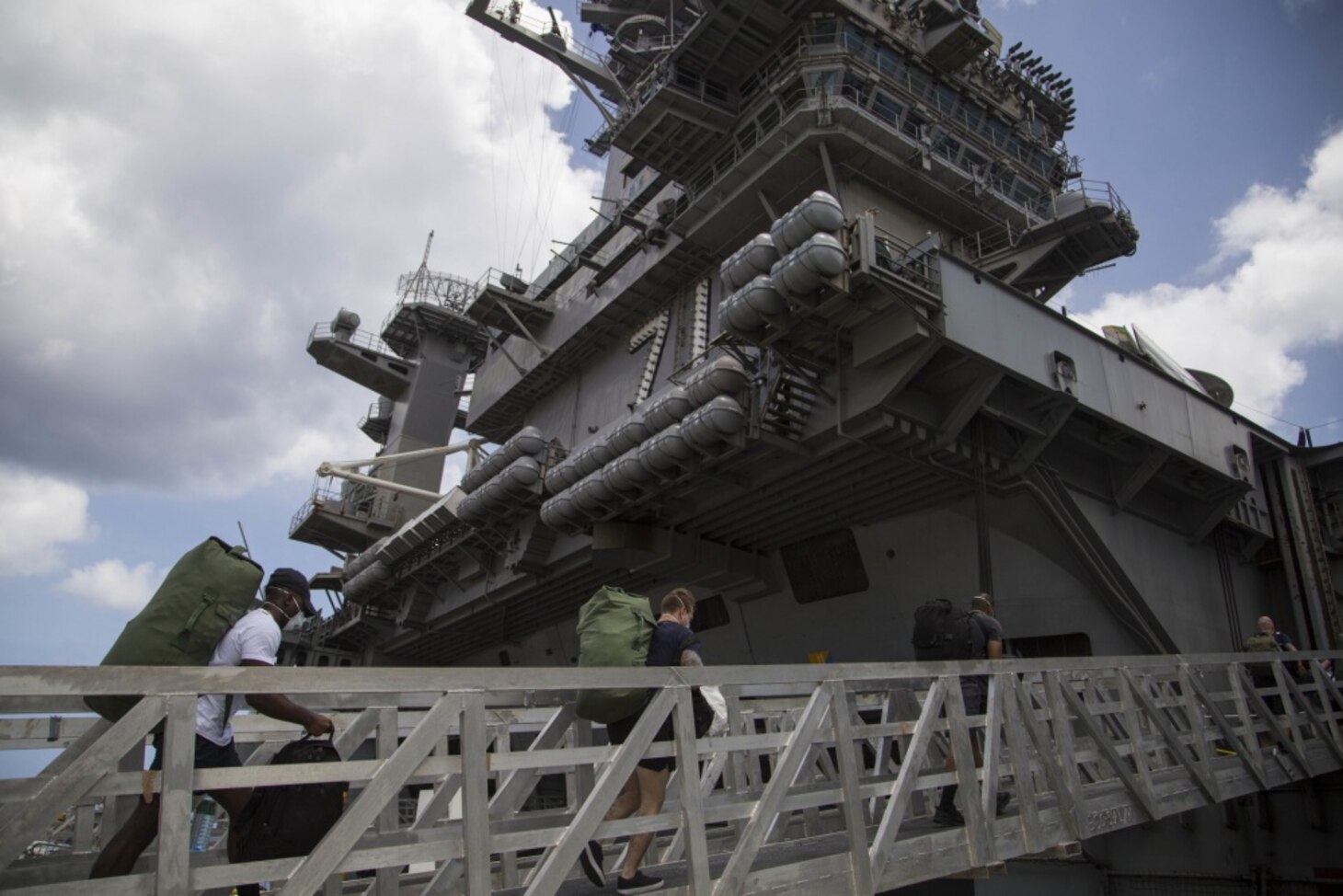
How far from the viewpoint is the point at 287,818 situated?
325 centimetres

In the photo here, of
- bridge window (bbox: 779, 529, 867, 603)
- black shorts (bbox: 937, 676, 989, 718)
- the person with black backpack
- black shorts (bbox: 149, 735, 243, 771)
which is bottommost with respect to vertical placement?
black shorts (bbox: 149, 735, 243, 771)

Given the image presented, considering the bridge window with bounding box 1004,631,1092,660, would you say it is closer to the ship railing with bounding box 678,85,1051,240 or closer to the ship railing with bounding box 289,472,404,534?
the ship railing with bounding box 678,85,1051,240

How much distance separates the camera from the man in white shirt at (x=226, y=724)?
3250mm

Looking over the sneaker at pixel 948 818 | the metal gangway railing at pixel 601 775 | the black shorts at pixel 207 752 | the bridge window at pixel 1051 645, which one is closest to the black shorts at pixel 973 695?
the metal gangway railing at pixel 601 775

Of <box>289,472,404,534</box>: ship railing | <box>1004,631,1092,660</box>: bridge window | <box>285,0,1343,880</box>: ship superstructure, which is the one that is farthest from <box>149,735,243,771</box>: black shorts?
<box>289,472,404,534</box>: ship railing

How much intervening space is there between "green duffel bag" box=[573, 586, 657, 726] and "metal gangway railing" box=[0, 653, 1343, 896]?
291mm

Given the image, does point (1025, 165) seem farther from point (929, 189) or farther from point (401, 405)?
point (401, 405)

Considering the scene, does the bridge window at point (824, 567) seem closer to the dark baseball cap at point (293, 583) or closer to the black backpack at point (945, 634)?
the black backpack at point (945, 634)

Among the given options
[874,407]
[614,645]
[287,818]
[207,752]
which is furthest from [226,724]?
[874,407]

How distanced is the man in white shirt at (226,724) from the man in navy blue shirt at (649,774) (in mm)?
1391

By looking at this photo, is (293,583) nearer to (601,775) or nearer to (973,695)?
(601,775)

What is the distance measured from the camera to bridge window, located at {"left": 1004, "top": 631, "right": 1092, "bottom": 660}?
1287cm

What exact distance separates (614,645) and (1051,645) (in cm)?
1118

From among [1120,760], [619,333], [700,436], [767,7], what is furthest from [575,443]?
[1120,760]
